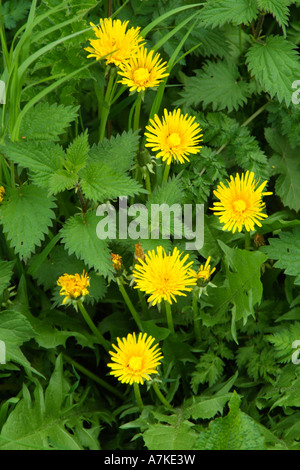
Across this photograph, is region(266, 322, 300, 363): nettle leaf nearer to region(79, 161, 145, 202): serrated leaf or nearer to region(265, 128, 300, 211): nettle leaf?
region(265, 128, 300, 211): nettle leaf

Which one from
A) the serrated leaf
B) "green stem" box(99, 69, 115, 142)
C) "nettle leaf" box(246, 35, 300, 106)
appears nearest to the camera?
the serrated leaf

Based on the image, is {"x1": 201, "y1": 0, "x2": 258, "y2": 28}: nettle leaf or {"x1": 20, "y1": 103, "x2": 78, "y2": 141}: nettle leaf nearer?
{"x1": 20, "y1": 103, "x2": 78, "y2": 141}: nettle leaf

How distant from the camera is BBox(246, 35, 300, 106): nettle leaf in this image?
182 cm

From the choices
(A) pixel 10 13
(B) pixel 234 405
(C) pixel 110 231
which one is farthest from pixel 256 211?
(A) pixel 10 13

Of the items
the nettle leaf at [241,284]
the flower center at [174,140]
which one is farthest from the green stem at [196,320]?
the flower center at [174,140]

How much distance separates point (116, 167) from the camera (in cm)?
161

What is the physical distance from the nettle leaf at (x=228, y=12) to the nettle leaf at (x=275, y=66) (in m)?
0.12

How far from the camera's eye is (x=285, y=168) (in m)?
2.01

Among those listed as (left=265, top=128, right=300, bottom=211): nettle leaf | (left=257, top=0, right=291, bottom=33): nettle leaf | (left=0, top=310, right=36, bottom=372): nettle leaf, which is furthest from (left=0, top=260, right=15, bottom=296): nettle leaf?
(left=257, top=0, right=291, bottom=33): nettle leaf

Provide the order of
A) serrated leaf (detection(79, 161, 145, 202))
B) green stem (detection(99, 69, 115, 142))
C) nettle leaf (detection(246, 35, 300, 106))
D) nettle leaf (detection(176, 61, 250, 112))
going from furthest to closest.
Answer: nettle leaf (detection(176, 61, 250, 112)), nettle leaf (detection(246, 35, 300, 106)), green stem (detection(99, 69, 115, 142)), serrated leaf (detection(79, 161, 145, 202))

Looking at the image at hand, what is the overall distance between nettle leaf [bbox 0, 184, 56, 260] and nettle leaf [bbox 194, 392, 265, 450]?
67 centimetres

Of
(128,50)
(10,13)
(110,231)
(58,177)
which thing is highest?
(10,13)
